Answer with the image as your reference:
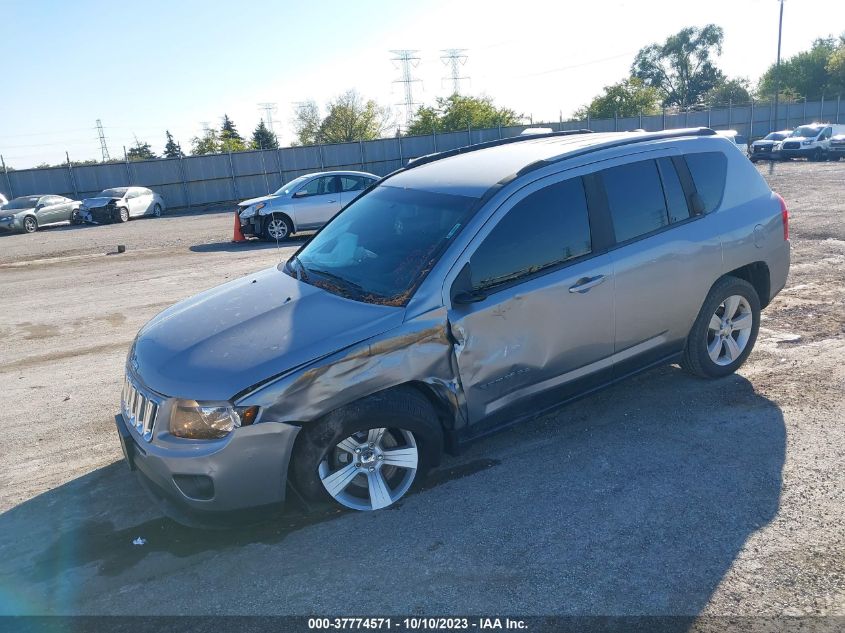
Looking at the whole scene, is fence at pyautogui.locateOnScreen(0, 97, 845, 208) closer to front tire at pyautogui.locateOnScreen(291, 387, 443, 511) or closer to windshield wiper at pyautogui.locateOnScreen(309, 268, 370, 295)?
windshield wiper at pyautogui.locateOnScreen(309, 268, 370, 295)

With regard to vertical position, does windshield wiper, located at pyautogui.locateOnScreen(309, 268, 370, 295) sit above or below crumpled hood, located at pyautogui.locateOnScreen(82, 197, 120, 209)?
above

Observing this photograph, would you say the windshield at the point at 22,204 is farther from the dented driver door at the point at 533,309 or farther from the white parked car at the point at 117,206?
the dented driver door at the point at 533,309

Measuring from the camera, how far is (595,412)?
5008mm

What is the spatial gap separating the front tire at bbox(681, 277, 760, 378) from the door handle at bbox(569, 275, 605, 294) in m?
1.21

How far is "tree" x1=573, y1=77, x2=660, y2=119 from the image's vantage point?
202 feet

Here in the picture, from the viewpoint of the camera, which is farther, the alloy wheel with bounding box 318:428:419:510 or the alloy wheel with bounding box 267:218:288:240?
the alloy wheel with bounding box 267:218:288:240

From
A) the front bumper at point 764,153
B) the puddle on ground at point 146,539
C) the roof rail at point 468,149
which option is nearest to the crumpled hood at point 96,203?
the roof rail at point 468,149

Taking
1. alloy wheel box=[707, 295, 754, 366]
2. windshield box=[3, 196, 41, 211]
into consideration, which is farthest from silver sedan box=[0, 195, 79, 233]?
alloy wheel box=[707, 295, 754, 366]

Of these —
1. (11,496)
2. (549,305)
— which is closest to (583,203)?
(549,305)

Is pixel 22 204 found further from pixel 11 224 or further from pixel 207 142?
pixel 207 142

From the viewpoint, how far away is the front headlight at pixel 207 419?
3.34 metres

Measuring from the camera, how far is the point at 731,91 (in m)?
86.4

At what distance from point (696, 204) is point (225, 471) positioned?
12.6 feet

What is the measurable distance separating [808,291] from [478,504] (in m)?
6.06
